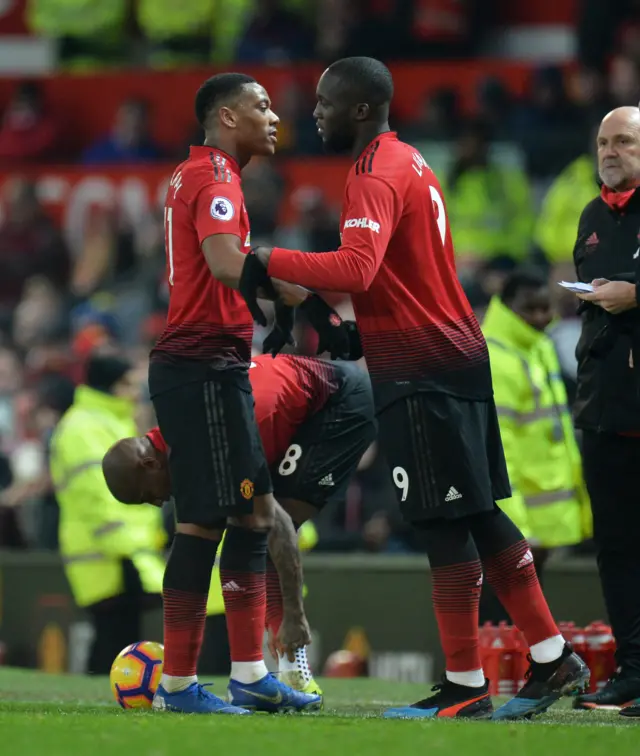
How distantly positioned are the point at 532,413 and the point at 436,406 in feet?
9.83

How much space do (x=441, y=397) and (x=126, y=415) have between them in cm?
455

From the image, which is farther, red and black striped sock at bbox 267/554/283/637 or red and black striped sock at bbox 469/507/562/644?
red and black striped sock at bbox 267/554/283/637

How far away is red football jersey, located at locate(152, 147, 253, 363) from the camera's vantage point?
6.16 m

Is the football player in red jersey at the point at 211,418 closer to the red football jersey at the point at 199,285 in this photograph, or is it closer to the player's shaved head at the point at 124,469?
the red football jersey at the point at 199,285

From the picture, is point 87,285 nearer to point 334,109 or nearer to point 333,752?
point 334,109

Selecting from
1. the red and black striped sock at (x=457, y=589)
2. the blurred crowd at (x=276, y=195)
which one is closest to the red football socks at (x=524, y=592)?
the red and black striped sock at (x=457, y=589)

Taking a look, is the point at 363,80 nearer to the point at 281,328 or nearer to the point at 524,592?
the point at 281,328

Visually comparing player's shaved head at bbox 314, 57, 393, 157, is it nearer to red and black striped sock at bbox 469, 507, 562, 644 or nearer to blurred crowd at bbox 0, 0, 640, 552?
red and black striped sock at bbox 469, 507, 562, 644

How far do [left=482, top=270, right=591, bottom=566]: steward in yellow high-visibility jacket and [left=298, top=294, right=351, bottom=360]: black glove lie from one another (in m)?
2.77

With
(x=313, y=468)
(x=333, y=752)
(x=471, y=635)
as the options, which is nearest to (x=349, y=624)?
(x=313, y=468)

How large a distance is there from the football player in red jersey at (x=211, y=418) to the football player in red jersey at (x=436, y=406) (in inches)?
13.3

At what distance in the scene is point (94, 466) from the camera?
10008 millimetres

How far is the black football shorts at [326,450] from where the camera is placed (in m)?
6.91

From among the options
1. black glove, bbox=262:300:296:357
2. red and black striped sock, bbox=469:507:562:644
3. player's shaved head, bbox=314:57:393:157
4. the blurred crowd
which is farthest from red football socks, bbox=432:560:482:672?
the blurred crowd
